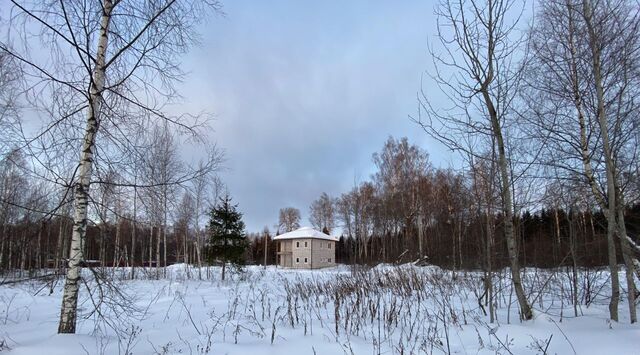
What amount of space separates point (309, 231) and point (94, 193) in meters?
39.8

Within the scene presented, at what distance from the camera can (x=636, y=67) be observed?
5344mm

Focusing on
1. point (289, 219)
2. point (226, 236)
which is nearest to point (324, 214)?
point (289, 219)

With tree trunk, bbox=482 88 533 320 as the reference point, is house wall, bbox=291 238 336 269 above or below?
below

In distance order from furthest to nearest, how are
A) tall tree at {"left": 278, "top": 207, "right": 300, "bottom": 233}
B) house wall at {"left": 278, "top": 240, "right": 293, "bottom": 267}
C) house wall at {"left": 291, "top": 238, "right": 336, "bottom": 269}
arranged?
tall tree at {"left": 278, "top": 207, "right": 300, "bottom": 233}, house wall at {"left": 278, "top": 240, "right": 293, "bottom": 267}, house wall at {"left": 291, "top": 238, "right": 336, "bottom": 269}

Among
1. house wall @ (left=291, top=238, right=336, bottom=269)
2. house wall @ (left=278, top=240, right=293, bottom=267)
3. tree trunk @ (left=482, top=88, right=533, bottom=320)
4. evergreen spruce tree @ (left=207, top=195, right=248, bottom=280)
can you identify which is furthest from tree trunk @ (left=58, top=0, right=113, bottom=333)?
house wall @ (left=278, top=240, right=293, bottom=267)

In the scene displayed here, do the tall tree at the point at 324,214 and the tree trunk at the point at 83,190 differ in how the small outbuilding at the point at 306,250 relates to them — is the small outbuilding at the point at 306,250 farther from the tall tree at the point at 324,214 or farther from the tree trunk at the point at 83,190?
the tree trunk at the point at 83,190

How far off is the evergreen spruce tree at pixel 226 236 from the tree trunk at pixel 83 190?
15.9 meters

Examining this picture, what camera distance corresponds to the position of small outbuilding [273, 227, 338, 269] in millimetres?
42531

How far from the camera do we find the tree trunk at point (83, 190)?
→ 14.9ft

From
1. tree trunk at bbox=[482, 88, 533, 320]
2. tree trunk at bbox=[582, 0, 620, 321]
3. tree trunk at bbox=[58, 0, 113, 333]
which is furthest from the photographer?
tree trunk at bbox=[482, 88, 533, 320]

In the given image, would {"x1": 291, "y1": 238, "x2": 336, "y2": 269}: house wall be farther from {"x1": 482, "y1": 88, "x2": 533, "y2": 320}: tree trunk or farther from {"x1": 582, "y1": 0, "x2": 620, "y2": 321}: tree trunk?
{"x1": 582, "y1": 0, "x2": 620, "y2": 321}: tree trunk

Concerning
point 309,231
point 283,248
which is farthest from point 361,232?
point 283,248

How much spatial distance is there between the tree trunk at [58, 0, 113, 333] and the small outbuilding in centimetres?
3735

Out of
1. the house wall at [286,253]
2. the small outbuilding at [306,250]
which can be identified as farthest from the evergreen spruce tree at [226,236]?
the house wall at [286,253]
